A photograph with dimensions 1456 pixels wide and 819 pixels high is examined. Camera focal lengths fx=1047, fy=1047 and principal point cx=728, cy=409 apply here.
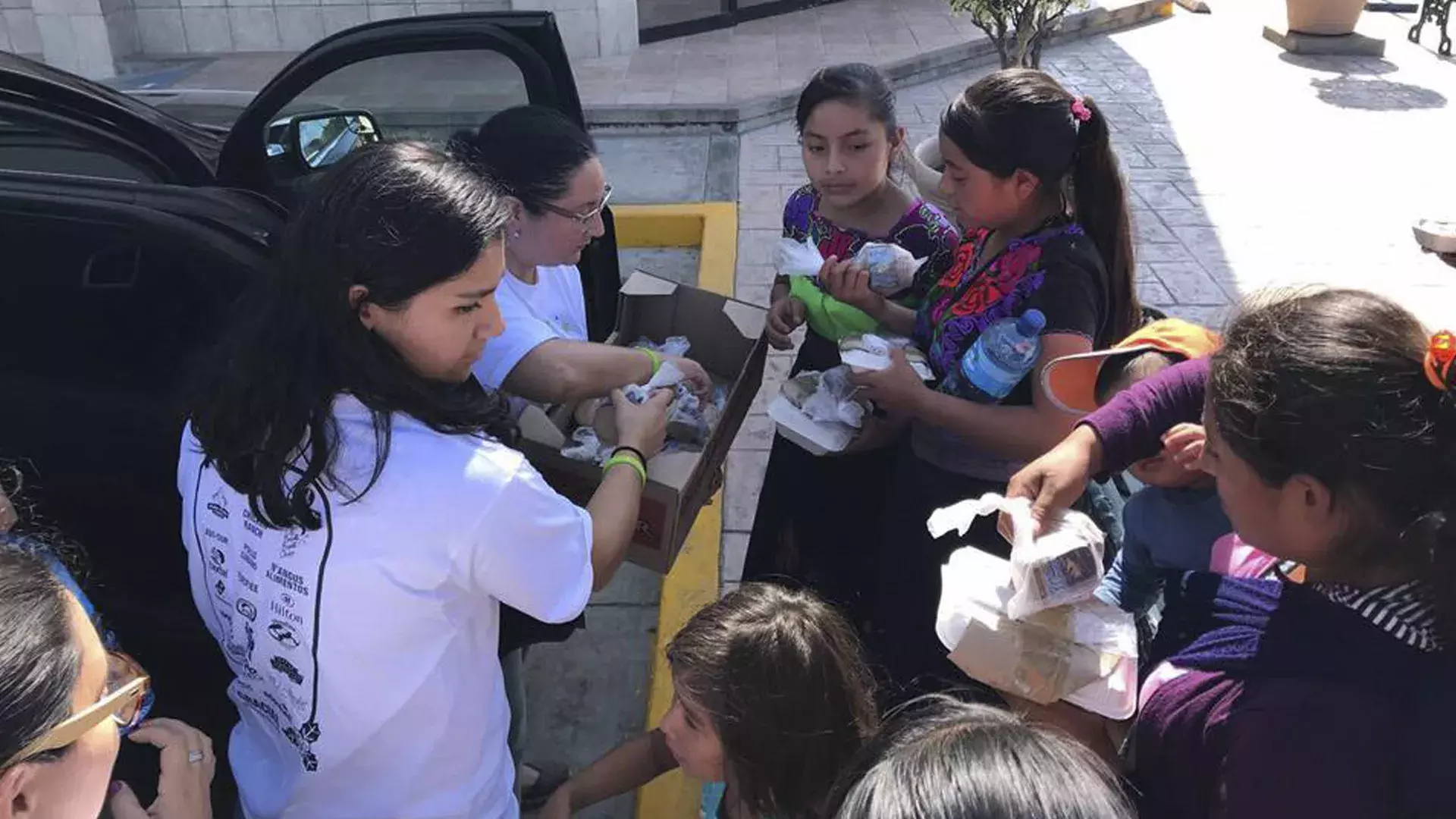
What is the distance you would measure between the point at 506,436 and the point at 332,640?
452 millimetres

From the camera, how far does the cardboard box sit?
2088mm

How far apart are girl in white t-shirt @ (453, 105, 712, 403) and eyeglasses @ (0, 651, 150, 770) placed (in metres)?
0.93

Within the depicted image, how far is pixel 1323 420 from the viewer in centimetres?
127

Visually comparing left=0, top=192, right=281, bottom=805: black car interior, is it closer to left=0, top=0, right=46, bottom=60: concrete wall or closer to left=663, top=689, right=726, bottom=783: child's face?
left=663, top=689, right=726, bottom=783: child's face

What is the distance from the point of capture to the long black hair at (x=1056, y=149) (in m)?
2.09

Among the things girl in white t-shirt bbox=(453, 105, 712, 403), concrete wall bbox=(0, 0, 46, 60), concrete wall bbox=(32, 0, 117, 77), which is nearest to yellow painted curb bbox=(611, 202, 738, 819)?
girl in white t-shirt bbox=(453, 105, 712, 403)

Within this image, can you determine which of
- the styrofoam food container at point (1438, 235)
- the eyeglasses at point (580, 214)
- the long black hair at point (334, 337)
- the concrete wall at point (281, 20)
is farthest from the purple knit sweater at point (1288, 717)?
the concrete wall at point (281, 20)

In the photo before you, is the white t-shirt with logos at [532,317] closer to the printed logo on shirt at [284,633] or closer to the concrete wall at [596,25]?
the printed logo on shirt at [284,633]

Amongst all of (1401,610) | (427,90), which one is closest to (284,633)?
(1401,610)

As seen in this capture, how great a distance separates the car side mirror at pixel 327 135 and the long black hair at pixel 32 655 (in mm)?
2236

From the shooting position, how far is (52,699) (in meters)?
1.14

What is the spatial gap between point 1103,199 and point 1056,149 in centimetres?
14

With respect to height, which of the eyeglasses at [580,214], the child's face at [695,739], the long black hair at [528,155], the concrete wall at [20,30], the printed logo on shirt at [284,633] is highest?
the long black hair at [528,155]

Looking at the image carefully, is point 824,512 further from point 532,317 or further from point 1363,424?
point 1363,424
